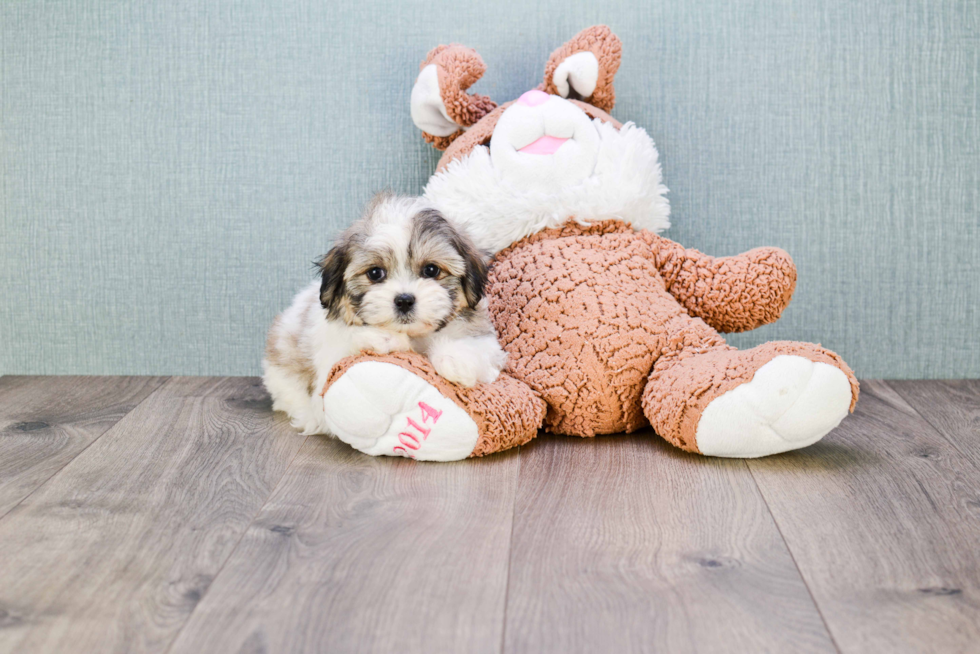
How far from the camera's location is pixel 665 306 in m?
1.97

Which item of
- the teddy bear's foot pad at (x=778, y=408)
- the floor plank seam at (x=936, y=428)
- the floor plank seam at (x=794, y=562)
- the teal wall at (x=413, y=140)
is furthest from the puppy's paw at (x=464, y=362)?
the floor plank seam at (x=936, y=428)

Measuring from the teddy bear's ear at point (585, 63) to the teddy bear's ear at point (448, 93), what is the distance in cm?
19

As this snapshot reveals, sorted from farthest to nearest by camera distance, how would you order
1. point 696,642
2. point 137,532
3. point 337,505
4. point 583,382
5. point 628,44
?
point 628,44
point 583,382
point 337,505
point 137,532
point 696,642

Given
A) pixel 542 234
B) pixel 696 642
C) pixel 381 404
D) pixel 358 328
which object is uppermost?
pixel 542 234

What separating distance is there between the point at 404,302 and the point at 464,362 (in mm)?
178

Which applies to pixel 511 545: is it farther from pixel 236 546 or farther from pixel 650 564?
pixel 236 546

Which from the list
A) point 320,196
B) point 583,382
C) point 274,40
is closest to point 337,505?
point 583,382

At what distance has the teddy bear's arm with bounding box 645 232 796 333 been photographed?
2.01 m

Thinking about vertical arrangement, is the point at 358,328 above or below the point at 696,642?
above

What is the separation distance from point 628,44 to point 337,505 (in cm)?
156

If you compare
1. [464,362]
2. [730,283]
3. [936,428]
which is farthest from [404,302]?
[936,428]

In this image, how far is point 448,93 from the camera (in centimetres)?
211

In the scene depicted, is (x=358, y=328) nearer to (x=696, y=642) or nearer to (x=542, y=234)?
(x=542, y=234)

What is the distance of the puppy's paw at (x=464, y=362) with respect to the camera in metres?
1.71
